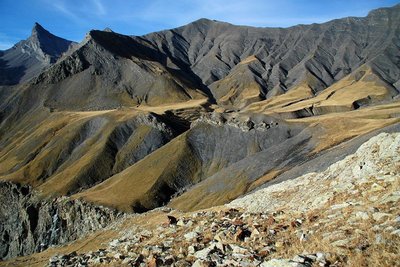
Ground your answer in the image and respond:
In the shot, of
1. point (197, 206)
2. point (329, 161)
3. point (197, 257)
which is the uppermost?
point (197, 257)

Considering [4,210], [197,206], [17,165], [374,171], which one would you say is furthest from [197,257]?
[17,165]

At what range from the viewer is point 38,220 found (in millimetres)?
118688

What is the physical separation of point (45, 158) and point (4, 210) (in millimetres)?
27240

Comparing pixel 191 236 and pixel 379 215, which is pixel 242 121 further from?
pixel 379 215

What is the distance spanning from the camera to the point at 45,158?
156 meters

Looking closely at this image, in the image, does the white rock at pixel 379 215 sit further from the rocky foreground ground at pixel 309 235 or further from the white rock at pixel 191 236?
the white rock at pixel 191 236

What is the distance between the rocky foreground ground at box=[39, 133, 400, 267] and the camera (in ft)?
48.0

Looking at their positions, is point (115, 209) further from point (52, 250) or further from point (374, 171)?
point (374, 171)

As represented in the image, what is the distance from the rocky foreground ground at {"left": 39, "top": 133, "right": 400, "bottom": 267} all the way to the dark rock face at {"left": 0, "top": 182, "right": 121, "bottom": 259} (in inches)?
3021

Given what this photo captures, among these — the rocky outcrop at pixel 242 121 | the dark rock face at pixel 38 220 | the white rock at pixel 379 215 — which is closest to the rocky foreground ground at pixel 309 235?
the white rock at pixel 379 215

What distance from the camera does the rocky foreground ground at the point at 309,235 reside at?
1463 cm

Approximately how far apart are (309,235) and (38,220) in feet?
382

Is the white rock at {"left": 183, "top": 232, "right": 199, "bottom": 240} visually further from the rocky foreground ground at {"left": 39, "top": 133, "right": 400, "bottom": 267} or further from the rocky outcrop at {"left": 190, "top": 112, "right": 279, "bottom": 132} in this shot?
the rocky outcrop at {"left": 190, "top": 112, "right": 279, "bottom": 132}

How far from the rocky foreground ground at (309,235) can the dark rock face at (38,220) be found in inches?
3021
